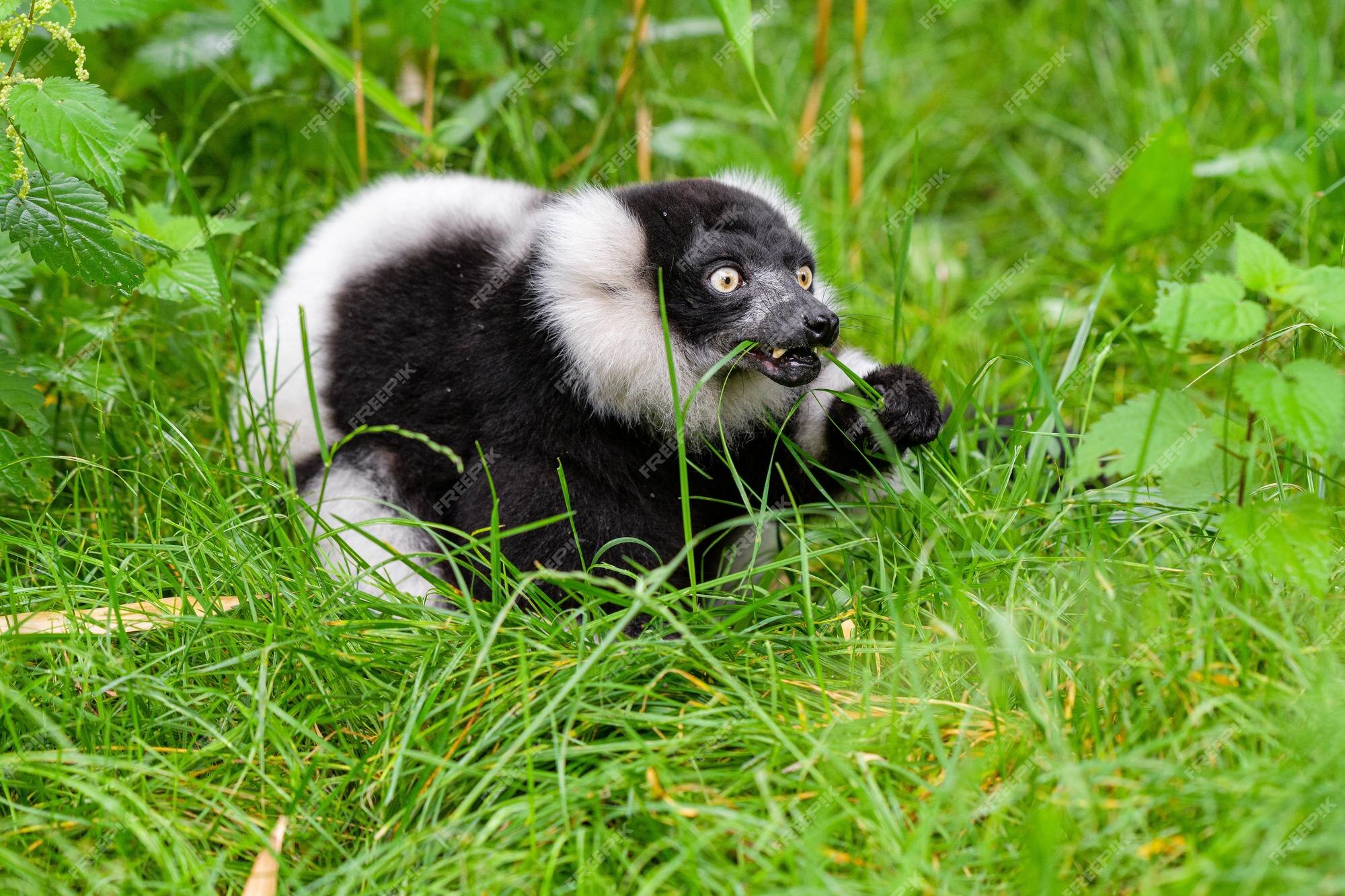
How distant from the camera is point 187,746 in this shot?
2.84 m

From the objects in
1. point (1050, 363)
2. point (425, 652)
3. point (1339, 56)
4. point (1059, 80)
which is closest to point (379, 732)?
point (425, 652)

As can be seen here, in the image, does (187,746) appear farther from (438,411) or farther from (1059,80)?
(1059,80)

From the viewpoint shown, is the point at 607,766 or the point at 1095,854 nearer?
the point at 1095,854

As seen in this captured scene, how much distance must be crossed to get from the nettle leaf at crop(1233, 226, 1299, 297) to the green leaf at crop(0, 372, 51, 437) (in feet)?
10.9

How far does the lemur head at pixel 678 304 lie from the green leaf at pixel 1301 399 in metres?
1.15

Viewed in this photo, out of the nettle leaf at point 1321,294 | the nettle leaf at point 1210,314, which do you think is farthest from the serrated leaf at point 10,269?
the nettle leaf at point 1321,294

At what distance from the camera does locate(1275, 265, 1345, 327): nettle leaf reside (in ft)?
9.04

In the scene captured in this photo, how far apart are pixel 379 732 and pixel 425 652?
23 cm

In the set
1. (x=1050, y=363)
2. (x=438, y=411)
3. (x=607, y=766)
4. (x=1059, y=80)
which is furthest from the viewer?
(x=1059, y=80)

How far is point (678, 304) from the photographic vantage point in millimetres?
3516

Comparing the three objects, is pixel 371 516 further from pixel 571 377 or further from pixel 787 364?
pixel 787 364

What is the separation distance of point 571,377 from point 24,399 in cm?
162

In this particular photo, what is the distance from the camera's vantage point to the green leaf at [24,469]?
10.9 feet

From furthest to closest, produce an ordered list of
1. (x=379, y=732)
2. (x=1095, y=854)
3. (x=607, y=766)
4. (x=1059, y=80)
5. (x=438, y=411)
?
(x=1059, y=80) < (x=438, y=411) < (x=379, y=732) < (x=607, y=766) < (x=1095, y=854)
